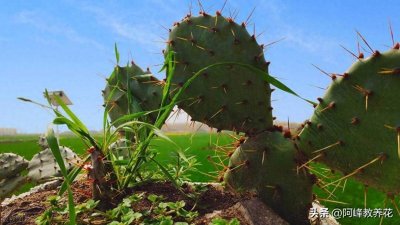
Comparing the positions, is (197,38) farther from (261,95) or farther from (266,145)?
(266,145)

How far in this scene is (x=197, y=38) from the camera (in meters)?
1.93

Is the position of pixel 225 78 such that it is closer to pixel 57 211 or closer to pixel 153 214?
pixel 153 214

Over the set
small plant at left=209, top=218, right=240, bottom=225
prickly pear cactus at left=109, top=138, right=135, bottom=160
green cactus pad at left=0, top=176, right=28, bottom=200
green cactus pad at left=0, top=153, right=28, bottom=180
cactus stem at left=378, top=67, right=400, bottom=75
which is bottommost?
green cactus pad at left=0, top=176, right=28, bottom=200

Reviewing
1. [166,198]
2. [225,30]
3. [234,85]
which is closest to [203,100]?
[234,85]

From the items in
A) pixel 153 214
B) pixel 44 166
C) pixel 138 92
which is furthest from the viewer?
pixel 44 166

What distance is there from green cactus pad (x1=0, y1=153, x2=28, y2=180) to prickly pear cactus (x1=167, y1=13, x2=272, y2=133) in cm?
200

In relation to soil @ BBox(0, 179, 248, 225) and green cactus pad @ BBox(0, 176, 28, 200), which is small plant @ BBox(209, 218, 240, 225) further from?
green cactus pad @ BBox(0, 176, 28, 200)

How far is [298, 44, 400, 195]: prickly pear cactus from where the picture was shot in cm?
147

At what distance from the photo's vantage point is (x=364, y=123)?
1505 mm

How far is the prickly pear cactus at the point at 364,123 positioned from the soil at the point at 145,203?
0.39 meters

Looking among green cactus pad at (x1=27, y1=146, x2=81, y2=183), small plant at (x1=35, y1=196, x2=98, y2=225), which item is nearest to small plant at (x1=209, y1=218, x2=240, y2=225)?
small plant at (x1=35, y1=196, x2=98, y2=225)

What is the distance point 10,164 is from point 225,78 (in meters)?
2.21

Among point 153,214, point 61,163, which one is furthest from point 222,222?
point 61,163

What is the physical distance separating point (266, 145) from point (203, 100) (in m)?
0.32
